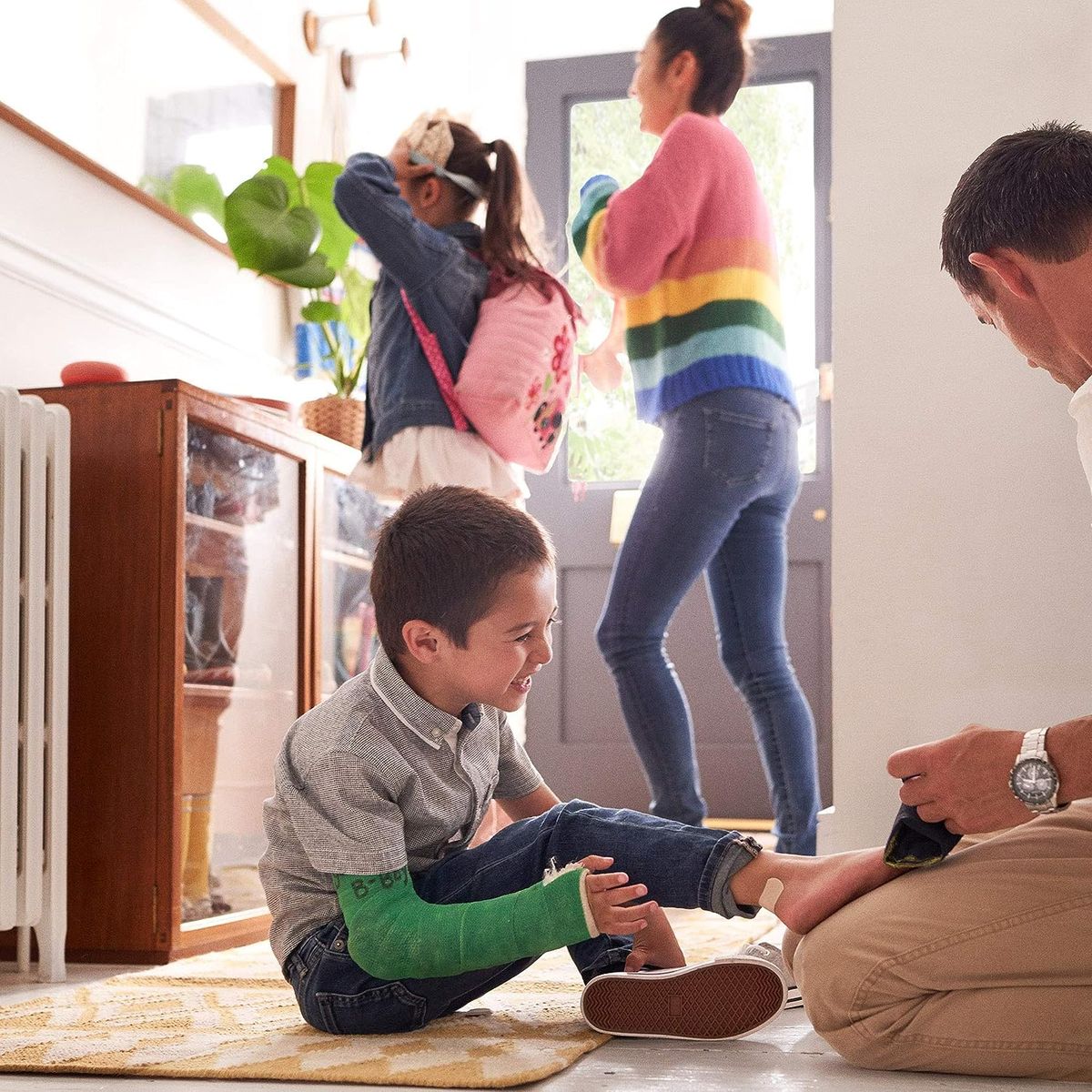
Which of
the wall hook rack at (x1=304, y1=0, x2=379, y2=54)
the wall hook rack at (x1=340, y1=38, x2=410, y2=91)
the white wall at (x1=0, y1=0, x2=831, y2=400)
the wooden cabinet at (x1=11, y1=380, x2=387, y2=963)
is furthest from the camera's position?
the wall hook rack at (x1=340, y1=38, x2=410, y2=91)

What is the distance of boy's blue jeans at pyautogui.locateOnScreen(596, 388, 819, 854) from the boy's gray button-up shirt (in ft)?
2.58

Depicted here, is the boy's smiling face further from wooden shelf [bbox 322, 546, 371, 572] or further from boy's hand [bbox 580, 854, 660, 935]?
wooden shelf [bbox 322, 546, 371, 572]

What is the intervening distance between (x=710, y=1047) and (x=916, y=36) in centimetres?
121

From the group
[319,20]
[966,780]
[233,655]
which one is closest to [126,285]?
[233,655]

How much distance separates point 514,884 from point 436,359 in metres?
1.09

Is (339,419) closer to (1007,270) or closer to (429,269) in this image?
(429,269)

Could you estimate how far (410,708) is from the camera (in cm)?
135

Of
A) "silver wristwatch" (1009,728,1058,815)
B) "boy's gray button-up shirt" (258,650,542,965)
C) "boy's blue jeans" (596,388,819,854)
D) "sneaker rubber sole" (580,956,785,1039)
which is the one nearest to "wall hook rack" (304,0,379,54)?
"boy's blue jeans" (596,388,819,854)

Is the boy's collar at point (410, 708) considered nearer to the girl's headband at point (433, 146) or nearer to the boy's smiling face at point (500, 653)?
the boy's smiling face at point (500, 653)

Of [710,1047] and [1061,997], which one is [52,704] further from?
[1061,997]

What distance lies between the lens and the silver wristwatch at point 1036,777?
1.05 m

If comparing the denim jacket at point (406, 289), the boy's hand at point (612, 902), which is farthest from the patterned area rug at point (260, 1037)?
the denim jacket at point (406, 289)

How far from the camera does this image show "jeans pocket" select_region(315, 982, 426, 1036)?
131 cm

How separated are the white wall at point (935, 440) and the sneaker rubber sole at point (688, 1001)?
0.47m
